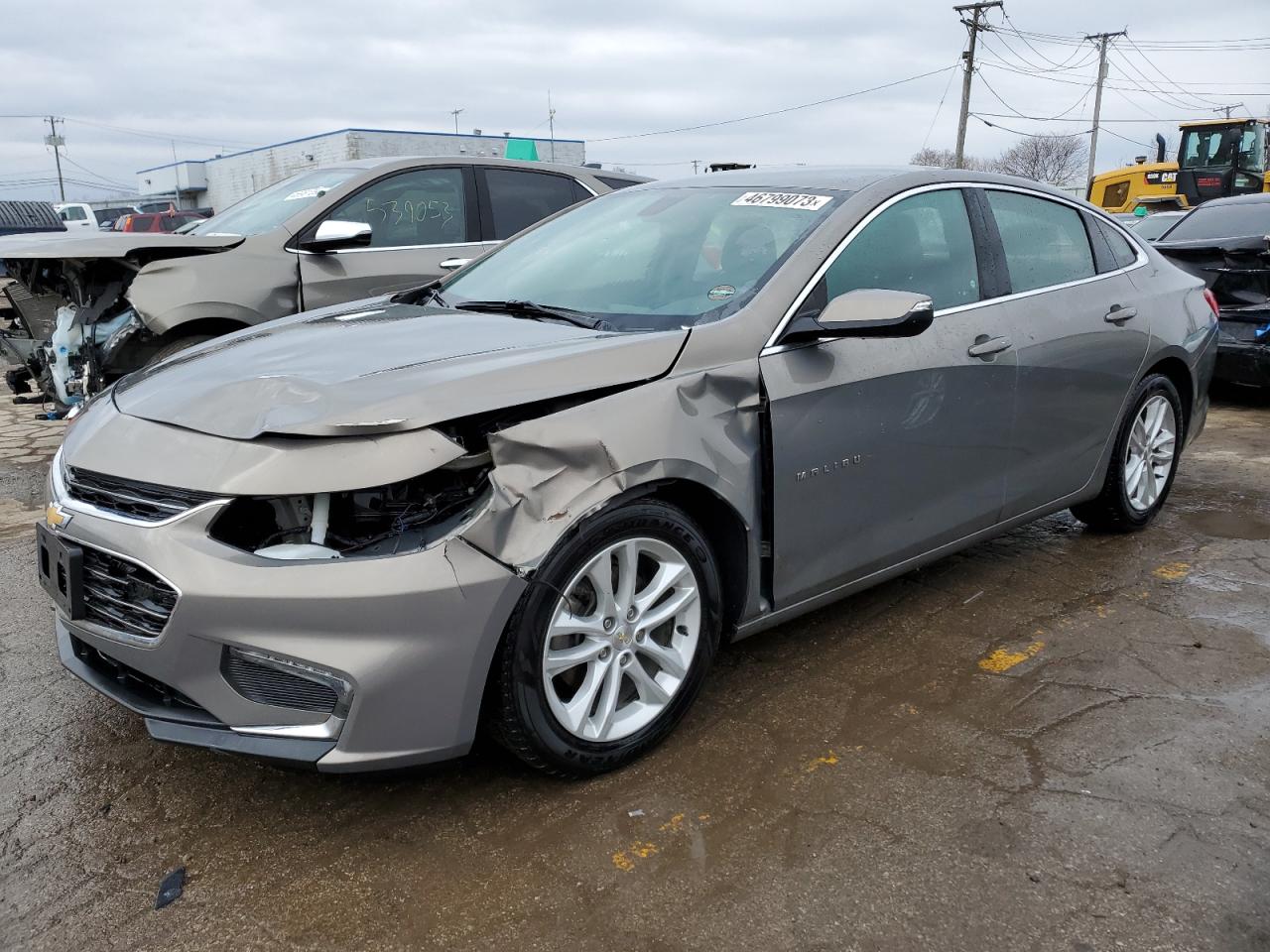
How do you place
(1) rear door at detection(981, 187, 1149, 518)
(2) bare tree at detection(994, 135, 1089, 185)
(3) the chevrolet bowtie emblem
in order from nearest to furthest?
(3) the chevrolet bowtie emblem < (1) rear door at detection(981, 187, 1149, 518) < (2) bare tree at detection(994, 135, 1089, 185)

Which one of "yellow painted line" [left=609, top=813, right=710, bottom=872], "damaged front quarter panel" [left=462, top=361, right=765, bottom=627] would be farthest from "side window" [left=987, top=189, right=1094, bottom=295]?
"yellow painted line" [left=609, top=813, right=710, bottom=872]

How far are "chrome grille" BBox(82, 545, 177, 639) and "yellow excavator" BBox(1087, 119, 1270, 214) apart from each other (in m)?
17.9

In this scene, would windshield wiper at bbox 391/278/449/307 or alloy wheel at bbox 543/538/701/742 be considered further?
windshield wiper at bbox 391/278/449/307

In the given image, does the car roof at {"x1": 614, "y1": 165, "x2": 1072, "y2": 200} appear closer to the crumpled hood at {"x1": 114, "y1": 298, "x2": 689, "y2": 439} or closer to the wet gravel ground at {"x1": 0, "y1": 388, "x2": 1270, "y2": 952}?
the crumpled hood at {"x1": 114, "y1": 298, "x2": 689, "y2": 439}

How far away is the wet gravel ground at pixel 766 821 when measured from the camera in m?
2.19

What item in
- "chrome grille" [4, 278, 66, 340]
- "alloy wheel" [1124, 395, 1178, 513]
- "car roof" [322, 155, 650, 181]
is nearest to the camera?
"alloy wheel" [1124, 395, 1178, 513]

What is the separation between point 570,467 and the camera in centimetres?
247

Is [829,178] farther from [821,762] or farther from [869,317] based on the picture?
[821,762]

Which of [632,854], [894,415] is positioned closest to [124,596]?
[632,854]

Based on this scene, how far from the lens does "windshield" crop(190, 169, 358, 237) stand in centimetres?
594

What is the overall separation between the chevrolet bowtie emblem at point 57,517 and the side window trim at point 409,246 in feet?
11.0

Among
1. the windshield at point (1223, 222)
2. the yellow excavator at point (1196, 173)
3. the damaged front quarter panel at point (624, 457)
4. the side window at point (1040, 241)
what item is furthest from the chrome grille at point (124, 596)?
the yellow excavator at point (1196, 173)

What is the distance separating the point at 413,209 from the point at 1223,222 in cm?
646

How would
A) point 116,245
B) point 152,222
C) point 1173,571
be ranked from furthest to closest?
point 152,222 < point 116,245 < point 1173,571
